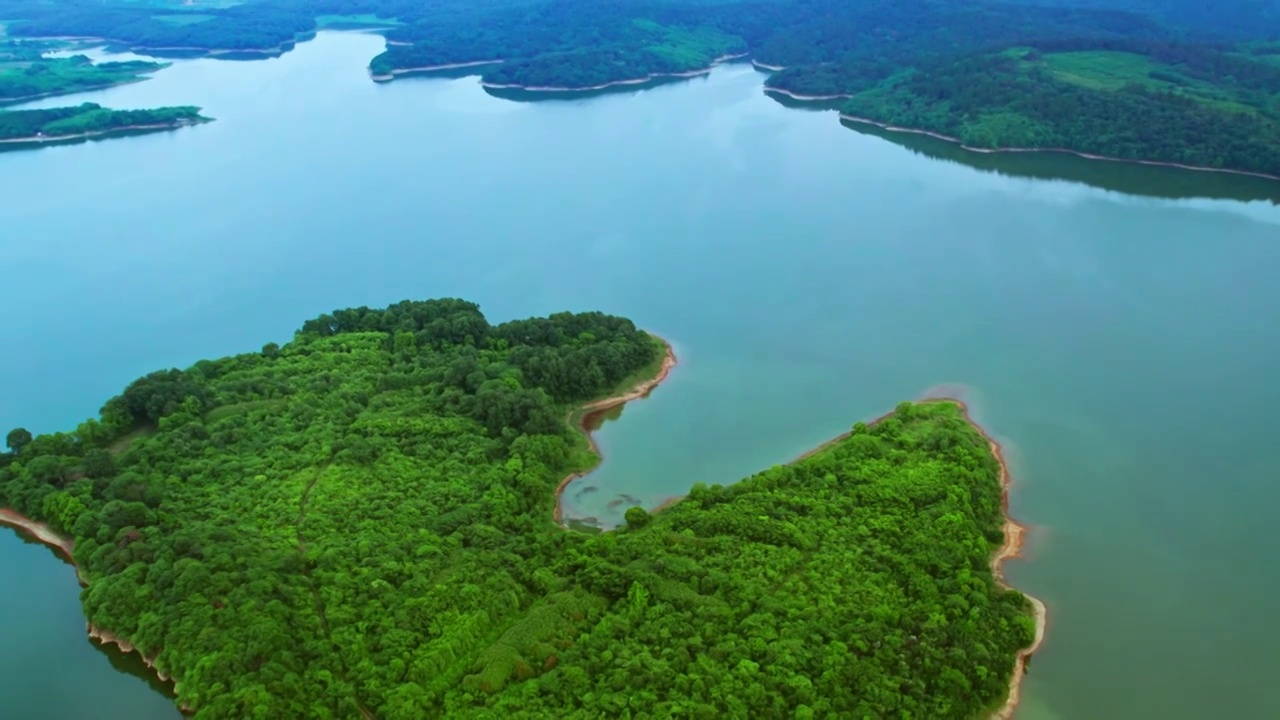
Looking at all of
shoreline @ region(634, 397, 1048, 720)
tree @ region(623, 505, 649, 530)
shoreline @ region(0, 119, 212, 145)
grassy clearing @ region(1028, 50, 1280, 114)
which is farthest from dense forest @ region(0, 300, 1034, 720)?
shoreline @ region(0, 119, 212, 145)

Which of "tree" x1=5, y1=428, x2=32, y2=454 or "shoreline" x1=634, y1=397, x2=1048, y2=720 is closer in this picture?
"shoreline" x1=634, y1=397, x2=1048, y2=720

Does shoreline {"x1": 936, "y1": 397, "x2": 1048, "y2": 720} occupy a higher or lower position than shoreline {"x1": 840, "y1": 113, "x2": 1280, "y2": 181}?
lower

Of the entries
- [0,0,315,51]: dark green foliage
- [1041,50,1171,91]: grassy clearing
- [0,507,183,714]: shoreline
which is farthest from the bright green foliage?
[0,0,315,51]: dark green foliage

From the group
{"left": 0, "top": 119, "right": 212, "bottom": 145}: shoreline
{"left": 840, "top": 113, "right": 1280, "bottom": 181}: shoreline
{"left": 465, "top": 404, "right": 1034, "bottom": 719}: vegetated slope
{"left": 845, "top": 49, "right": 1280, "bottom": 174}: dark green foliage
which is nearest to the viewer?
{"left": 465, "top": 404, "right": 1034, "bottom": 719}: vegetated slope

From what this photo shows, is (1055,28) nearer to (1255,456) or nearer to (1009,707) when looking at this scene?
(1255,456)

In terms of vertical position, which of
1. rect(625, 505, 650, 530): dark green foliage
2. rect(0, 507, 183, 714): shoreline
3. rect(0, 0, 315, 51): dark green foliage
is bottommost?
rect(0, 507, 183, 714): shoreline

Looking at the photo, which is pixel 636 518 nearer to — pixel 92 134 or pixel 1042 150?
pixel 1042 150

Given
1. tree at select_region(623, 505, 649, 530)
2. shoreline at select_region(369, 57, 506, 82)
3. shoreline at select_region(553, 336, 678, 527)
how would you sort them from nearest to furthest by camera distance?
tree at select_region(623, 505, 649, 530) < shoreline at select_region(553, 336, 678, 527) < shoreline at select_region(369, 57, 506, 82)

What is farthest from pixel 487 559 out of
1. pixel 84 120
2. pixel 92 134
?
pixel 84 120

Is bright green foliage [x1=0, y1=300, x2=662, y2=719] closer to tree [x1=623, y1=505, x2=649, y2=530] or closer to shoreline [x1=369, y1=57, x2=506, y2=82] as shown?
tree [x1=623, y1=505, x2=649, y2=530]
